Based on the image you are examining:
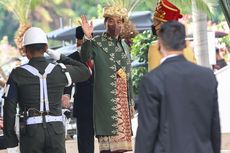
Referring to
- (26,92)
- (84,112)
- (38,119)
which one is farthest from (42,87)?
(84,112)

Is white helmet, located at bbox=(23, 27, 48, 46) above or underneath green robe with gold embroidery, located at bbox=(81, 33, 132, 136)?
above

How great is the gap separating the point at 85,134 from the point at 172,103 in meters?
4.03

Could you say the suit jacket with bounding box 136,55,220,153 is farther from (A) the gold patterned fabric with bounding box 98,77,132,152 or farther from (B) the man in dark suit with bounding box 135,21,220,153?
(A) the gold patterned fabric with bounding box 98,77,132,152

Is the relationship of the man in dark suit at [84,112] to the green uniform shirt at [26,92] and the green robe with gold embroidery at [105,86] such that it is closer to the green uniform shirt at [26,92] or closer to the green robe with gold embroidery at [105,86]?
the green robe with gold embroidery at [105,86]

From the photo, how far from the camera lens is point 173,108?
6.39 m

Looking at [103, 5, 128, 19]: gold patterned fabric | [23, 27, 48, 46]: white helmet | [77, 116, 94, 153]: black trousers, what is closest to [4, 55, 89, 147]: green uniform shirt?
[23, 27, 48, 46]: white helmet

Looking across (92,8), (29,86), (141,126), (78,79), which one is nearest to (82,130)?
(78,79)

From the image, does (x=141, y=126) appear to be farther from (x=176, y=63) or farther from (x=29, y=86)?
(x=29, y=86)

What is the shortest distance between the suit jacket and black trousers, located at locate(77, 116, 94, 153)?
384 cm

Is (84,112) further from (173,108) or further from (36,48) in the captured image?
(173,108)

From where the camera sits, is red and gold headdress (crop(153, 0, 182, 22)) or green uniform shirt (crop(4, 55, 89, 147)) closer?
green uniform shirt (crop(4, 55, 89, 147))

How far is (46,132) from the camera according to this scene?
8117 millimetres

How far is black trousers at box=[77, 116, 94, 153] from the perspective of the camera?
1027 cm

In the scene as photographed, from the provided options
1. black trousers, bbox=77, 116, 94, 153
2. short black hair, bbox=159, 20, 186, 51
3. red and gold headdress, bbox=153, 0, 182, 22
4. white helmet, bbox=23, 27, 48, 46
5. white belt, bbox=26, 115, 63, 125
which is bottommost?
black trousers, bbox=77, 116, 94, 153
